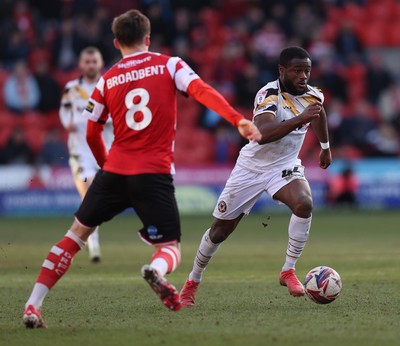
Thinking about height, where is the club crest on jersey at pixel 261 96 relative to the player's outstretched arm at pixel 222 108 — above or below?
below

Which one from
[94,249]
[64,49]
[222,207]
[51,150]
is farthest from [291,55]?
[64,49]

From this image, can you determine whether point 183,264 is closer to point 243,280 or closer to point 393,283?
point 243,280

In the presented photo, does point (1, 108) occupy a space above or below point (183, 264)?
below

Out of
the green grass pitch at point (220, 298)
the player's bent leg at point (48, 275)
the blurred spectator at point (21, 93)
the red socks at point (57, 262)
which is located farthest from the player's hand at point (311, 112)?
the blurred spectator at point (21, 93)

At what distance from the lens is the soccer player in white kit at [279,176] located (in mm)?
8820

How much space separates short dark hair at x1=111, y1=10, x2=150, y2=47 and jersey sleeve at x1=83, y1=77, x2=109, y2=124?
380mm

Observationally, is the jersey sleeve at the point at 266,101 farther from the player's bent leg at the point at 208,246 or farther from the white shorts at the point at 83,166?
the white shorts at the point at 83,166

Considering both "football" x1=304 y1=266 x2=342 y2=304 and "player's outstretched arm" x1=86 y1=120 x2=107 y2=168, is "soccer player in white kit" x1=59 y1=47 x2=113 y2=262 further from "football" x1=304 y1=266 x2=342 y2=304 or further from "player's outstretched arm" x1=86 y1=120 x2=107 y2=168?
"player's outstretched arm" x1=86 y1=120 x2=107 y2=168

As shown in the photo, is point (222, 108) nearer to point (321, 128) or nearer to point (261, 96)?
point (261, 96)

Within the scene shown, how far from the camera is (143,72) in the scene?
710 cm

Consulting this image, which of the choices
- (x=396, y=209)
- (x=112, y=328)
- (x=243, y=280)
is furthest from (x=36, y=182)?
(x=112, y=328)

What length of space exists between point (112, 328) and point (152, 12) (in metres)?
18.7

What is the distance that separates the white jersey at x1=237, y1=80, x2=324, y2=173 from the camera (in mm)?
8922

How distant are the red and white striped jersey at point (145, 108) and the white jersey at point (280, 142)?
1.88 meters
